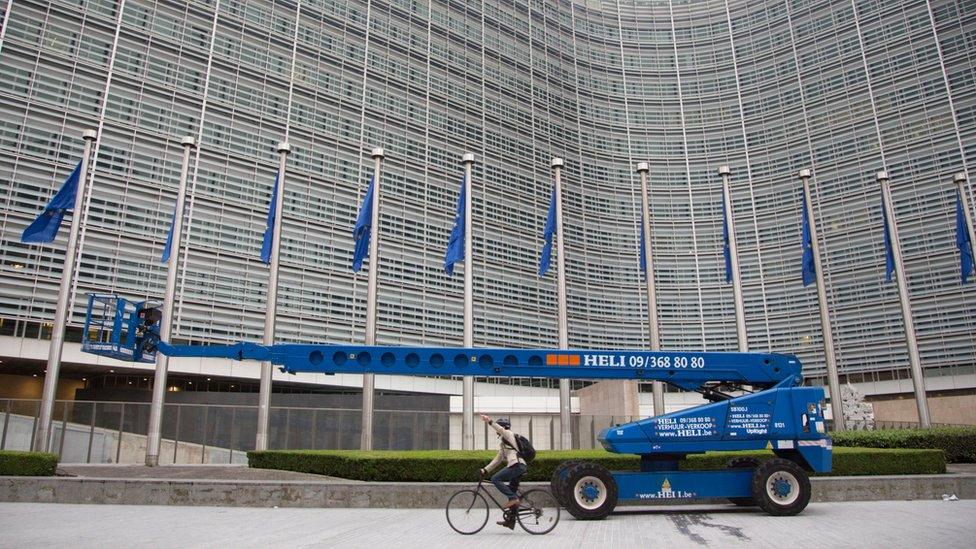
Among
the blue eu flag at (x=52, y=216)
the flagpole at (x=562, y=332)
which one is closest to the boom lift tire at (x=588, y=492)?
the flagpole at (x=562, y=332)

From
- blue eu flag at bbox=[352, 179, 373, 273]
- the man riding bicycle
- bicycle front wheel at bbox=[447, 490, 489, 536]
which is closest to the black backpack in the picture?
the man riding bicycle

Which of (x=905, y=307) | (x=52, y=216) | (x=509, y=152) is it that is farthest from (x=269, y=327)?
(x=509, y=152)

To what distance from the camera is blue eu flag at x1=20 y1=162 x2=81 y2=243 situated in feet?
74.7

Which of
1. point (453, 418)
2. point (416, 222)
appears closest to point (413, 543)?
point (453, 418)

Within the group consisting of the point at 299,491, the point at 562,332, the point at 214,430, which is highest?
the point at 562,332

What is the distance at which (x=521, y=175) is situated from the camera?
183 ft

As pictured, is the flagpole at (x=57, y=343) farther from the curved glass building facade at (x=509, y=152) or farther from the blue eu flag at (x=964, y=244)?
the blue eu flag at (x=964, y=244)

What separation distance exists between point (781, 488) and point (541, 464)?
5.69m

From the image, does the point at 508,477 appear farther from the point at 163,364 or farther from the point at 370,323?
the point at 163,364

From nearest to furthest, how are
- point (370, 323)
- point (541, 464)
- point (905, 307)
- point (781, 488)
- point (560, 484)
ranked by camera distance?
point (560, 484) < point (781, 488) < point (541, 464) < point (370, 323) < point (905, 307)

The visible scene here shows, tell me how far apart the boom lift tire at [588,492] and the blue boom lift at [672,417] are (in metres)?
0.04

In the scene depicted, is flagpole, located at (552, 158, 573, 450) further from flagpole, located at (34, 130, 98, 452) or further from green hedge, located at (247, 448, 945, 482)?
flagpole, located at (34, 130, 98, 452)

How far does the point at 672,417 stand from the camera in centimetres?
1278

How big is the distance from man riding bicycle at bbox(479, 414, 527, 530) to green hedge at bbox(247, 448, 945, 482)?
5049mm
